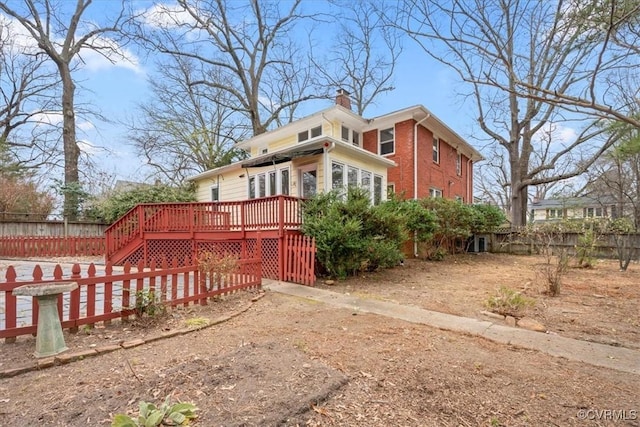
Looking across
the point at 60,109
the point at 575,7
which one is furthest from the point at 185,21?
the point at 575,7

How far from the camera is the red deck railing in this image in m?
8.30

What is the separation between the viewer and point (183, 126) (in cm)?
2291

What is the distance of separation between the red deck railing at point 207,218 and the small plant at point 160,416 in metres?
5.91

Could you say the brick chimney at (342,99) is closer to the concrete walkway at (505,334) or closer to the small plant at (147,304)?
the concrete walkway at (505,334)

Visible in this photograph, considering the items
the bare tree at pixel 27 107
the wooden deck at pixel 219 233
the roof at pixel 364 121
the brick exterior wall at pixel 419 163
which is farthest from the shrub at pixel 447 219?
the bare tree at pixel 27 107

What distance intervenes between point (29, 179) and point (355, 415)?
2445cm

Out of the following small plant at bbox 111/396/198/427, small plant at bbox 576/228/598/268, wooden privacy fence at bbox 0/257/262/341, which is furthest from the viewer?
small plant at bbox 576/228/598/268

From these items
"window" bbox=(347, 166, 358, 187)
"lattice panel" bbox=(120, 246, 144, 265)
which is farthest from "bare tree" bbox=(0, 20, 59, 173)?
"window" bbox=(347, 166, 358, 187)

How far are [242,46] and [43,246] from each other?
1671cm

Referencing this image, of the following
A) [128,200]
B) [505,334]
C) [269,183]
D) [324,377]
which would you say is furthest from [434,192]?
[128,200]

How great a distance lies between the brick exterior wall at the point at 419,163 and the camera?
14.8m

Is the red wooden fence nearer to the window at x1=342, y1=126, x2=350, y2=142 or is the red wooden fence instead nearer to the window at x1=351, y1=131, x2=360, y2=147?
the window at x1=342, y1=126, x2=350, y2=142

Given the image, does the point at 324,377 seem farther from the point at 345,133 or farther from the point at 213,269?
the point at 345,133

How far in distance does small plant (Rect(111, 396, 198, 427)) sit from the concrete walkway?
348cm
